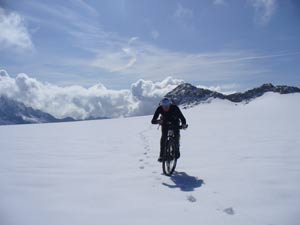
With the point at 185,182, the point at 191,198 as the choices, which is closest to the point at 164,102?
the point at 185,182

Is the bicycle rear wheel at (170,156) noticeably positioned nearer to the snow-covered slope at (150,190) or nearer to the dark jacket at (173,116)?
the snow-covered slope at (150,190)

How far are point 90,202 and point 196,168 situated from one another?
451cm

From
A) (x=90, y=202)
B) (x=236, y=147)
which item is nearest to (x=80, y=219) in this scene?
(x=90, y=202)

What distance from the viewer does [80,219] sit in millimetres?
5121

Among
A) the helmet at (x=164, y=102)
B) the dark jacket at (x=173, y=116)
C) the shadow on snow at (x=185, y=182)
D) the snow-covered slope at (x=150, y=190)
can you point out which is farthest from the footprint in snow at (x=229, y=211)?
the helmet at (x=164, y=102)

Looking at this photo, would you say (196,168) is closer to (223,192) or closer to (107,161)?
(223,192)

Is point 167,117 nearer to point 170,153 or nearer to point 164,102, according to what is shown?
point 164,102

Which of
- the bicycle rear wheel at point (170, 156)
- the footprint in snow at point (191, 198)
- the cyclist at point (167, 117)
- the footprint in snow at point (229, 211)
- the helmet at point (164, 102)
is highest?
the helmet at point (164, 102)

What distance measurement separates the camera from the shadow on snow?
7203mm

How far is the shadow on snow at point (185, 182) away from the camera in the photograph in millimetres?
7203

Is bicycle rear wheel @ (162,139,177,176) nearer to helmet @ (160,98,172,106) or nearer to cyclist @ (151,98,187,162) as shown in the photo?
cyclist @ (151,98,187,162)

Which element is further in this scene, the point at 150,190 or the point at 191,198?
the point at 150,190

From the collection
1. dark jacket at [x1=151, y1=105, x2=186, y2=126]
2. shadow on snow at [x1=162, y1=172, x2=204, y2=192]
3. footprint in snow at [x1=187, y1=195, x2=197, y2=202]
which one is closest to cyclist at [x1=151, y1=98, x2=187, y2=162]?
dark jacket at [x1=151, y1=105, x2=186, y2=126]

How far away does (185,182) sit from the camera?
7.74 metres
